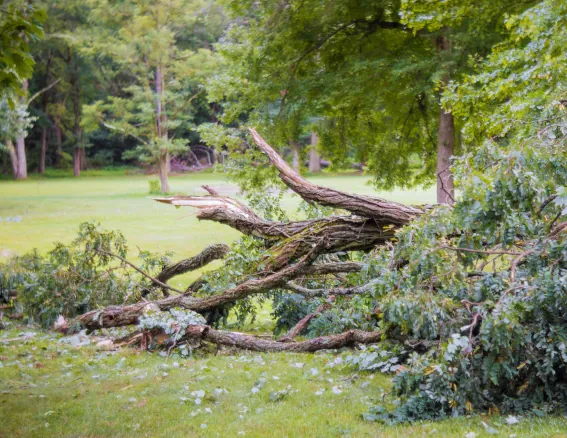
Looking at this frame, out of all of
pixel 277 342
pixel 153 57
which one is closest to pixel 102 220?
pixel 153 57

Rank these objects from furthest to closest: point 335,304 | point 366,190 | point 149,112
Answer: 1. point 149,112
2. point 366,190
3. point 335,304

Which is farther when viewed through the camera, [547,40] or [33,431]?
[547,40]

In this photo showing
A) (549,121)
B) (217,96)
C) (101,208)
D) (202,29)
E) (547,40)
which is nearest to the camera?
(549,121)

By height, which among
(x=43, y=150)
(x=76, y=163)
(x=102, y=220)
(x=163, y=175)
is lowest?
(x=102, y=220)

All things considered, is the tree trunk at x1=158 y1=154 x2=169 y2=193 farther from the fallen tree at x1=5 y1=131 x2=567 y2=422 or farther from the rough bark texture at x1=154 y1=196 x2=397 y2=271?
the fallen tree at x1=5 y1=131 x2=567 y2=422

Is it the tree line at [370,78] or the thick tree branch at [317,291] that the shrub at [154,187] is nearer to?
the tree line at [370,78]

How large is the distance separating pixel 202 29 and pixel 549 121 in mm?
46901

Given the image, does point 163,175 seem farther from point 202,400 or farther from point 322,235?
point 202,400

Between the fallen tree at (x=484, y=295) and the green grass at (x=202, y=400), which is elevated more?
the fallen tree at (x=484, y=295)

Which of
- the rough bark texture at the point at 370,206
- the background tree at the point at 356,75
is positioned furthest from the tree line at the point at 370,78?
the rough bark texture at the point at 370,206

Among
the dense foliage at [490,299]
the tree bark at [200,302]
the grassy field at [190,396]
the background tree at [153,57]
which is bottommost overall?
the grassy field at [190,396]

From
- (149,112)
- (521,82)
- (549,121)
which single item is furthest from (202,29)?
(549,121)

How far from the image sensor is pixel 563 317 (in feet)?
14.0

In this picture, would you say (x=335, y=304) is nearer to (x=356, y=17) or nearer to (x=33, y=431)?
(x=33, y=431)
